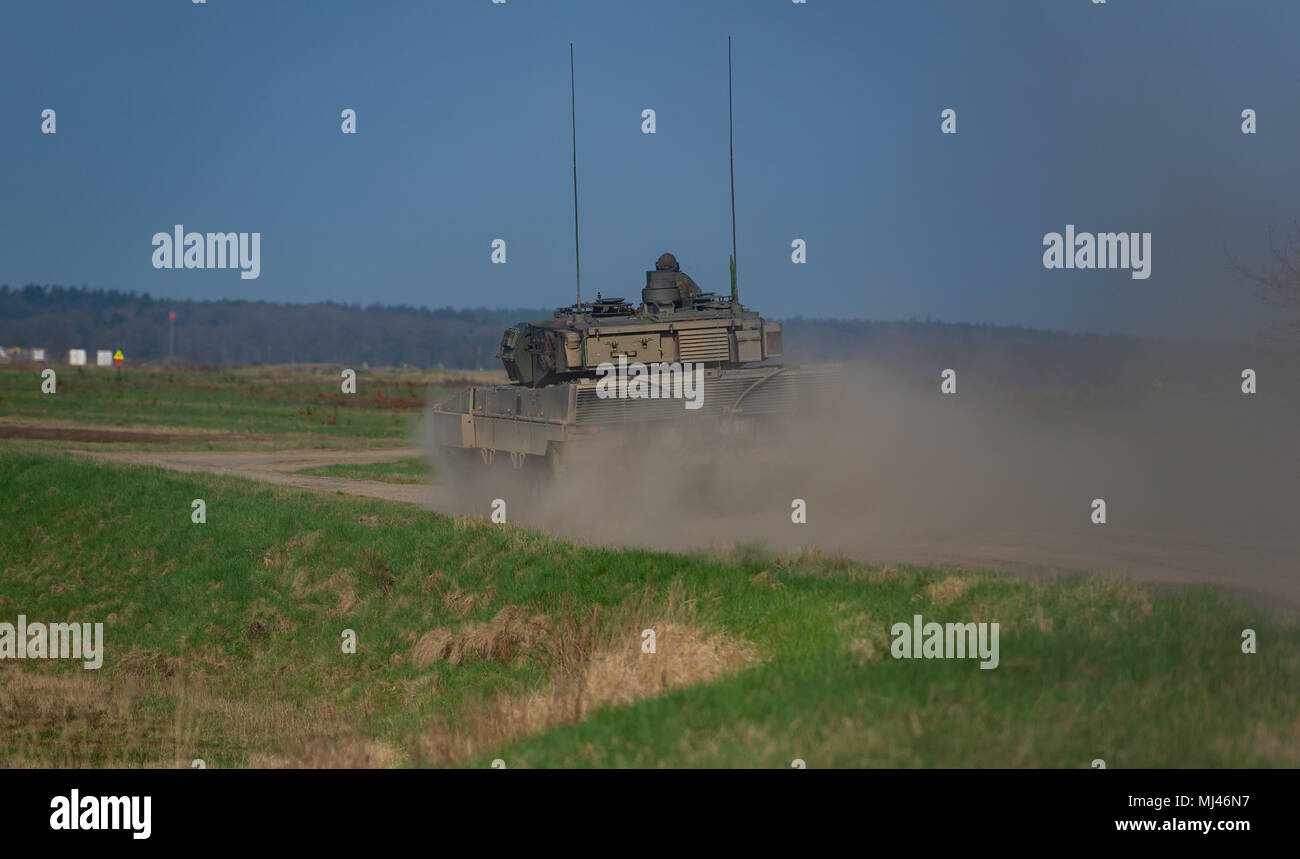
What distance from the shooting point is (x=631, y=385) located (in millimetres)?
19266

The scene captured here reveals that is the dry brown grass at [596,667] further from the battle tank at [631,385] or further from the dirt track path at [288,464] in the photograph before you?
the dirt track path at [288,464]

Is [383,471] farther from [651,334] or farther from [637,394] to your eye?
[637,394]

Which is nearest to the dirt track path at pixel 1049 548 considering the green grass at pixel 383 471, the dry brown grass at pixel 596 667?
the dry brown grass at pixel 596 667

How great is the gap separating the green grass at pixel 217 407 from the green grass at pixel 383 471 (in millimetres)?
1903

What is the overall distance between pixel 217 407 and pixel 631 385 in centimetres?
4206

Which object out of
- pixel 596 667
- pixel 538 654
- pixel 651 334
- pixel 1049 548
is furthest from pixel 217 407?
pixel 596 667

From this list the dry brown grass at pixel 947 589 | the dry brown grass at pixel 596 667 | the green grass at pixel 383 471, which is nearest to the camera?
the dry brown grass at pixel 596 667

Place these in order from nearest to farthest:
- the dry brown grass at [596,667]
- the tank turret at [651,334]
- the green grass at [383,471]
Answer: the dry brown grass at [596,667]
the tank turret at [651,334]
the green grass at [383,471]

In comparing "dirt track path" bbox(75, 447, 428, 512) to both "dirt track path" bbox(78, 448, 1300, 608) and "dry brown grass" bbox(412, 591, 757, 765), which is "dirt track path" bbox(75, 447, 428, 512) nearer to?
"dirt track path" bbox(78, 448, 1300, 608)

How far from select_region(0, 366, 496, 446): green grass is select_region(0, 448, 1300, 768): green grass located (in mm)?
9265

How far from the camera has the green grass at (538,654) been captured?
7.77 meters

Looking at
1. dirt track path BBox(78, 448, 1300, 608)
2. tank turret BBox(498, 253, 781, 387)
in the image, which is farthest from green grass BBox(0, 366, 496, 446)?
dirt track path BBox(78, 448, 1300, 608)

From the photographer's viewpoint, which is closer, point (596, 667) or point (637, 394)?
point (596, 667)

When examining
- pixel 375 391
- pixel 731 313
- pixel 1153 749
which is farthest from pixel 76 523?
pixel 375 391
